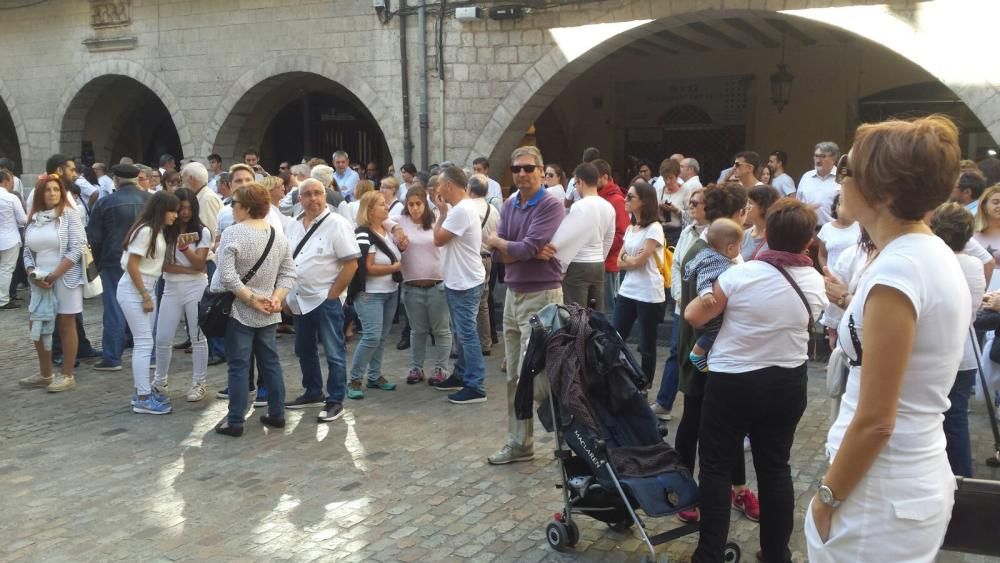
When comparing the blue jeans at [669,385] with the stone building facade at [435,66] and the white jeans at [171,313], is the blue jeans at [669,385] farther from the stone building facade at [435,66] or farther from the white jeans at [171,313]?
the stone building facade at [435,66]

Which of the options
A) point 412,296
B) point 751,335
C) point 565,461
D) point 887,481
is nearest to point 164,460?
point 412,296

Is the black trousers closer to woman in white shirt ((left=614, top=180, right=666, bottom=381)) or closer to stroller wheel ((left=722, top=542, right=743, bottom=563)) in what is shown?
stroller wheel ((left=722, top=542, right=743, bottom=563))

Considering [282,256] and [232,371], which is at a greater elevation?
[282,256]

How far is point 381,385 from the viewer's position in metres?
7.16

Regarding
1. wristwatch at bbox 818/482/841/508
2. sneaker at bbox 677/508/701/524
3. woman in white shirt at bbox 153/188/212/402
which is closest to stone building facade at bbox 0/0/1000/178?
woman in white shirt at bbox 153/188/212/402

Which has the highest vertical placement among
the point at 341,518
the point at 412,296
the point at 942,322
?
the point at 942,322

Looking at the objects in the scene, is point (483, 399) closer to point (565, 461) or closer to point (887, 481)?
point (565, 461)

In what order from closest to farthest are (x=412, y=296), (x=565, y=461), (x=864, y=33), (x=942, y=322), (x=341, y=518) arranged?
(x=942, y=322) → (x=565, y=461) → (x=341, y=518) → (x=412, y=296) → (x=864, y=33)

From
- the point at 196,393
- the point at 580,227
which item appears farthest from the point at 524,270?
the point at 196,393

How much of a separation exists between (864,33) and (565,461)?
25.8 ft

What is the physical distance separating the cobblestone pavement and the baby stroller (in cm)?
30

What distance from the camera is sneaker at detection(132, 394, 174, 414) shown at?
21.2 ft

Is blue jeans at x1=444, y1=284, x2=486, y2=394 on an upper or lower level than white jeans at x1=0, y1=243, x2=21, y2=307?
lower

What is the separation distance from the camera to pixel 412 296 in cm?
706
